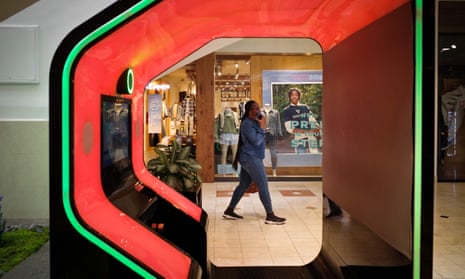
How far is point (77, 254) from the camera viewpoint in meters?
1.62

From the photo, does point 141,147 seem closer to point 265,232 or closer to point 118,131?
point 118,131

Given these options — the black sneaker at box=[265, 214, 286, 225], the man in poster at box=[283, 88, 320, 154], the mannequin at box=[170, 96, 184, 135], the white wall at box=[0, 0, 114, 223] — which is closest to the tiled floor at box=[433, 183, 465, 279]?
the black sneaker at box=[265, 214, 286, 225]

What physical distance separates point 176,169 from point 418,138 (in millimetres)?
2690

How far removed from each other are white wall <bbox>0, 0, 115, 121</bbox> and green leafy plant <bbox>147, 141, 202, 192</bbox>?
1.03 meters

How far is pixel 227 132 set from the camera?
831 cm

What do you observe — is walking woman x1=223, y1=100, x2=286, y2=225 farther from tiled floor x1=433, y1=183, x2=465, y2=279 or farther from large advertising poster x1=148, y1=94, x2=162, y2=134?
tiled floor x1=433, y1=183, x2=465, y2=279

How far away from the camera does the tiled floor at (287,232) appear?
375 cm

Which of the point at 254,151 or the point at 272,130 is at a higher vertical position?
the point at 272,130

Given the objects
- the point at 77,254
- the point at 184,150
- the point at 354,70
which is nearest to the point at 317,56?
the point at 184,150

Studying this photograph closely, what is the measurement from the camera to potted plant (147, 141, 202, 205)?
396cm

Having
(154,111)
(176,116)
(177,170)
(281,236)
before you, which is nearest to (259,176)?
(281,236)

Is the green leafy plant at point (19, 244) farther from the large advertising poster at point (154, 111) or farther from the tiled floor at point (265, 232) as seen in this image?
the large advertising poster at point (154, 111)

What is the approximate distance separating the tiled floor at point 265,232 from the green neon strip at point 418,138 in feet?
6.80

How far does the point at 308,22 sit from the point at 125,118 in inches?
51.5
